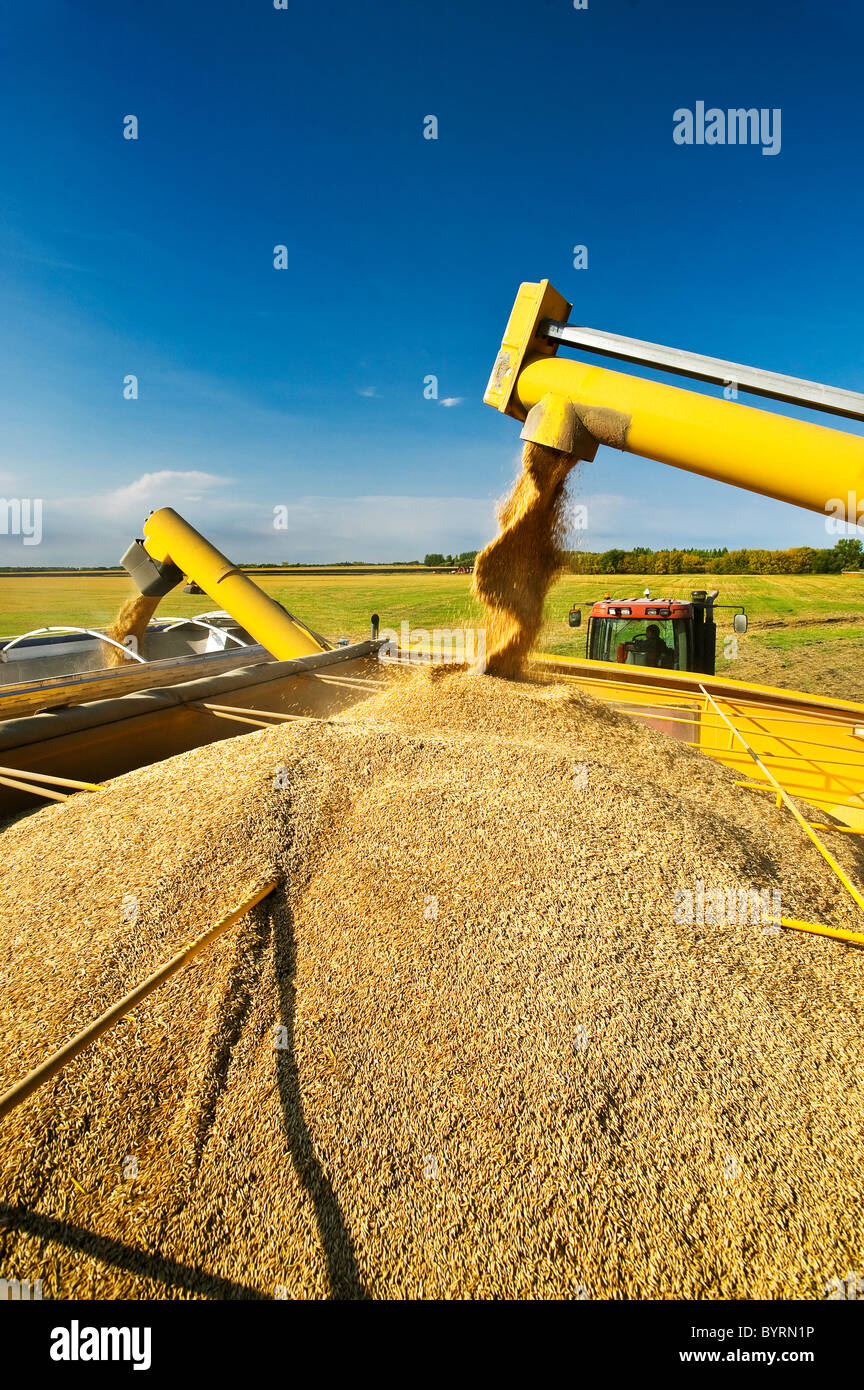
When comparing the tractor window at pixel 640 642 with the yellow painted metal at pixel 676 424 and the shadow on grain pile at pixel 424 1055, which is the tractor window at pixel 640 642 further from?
the yellow painted metal at pixel 676 424

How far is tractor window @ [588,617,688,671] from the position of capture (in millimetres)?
6133

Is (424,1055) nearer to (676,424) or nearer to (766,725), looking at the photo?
(676,424)

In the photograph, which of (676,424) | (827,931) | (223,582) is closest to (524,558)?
(676,424)

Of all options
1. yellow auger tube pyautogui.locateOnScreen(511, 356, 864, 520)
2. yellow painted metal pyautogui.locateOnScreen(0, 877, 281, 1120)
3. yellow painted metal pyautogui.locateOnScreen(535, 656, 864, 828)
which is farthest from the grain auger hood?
yellow painted metal pyautogui.locateOnScreen(0, 877, 281, 1120)

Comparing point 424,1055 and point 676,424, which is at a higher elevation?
point 676,424

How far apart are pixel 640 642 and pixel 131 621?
4.88m

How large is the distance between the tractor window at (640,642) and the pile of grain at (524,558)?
274 cm

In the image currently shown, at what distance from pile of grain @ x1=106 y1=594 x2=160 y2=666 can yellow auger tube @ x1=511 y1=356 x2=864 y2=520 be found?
439 cm

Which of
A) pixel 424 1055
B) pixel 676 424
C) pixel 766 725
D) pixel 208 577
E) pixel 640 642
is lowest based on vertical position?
pixel 424 1055

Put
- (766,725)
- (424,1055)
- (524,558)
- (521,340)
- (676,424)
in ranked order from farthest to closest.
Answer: (766,725) < (524,558) < (521,340) < (676,424) < (424,1055)

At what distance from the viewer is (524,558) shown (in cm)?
330

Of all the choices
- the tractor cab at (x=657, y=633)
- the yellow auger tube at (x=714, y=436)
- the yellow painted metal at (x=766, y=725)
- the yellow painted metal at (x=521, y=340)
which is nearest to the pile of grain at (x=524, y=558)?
the yellow painted metal at (x=521, y=340)

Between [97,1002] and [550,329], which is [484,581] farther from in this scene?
[97,1002]

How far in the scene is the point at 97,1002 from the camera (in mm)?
1585
